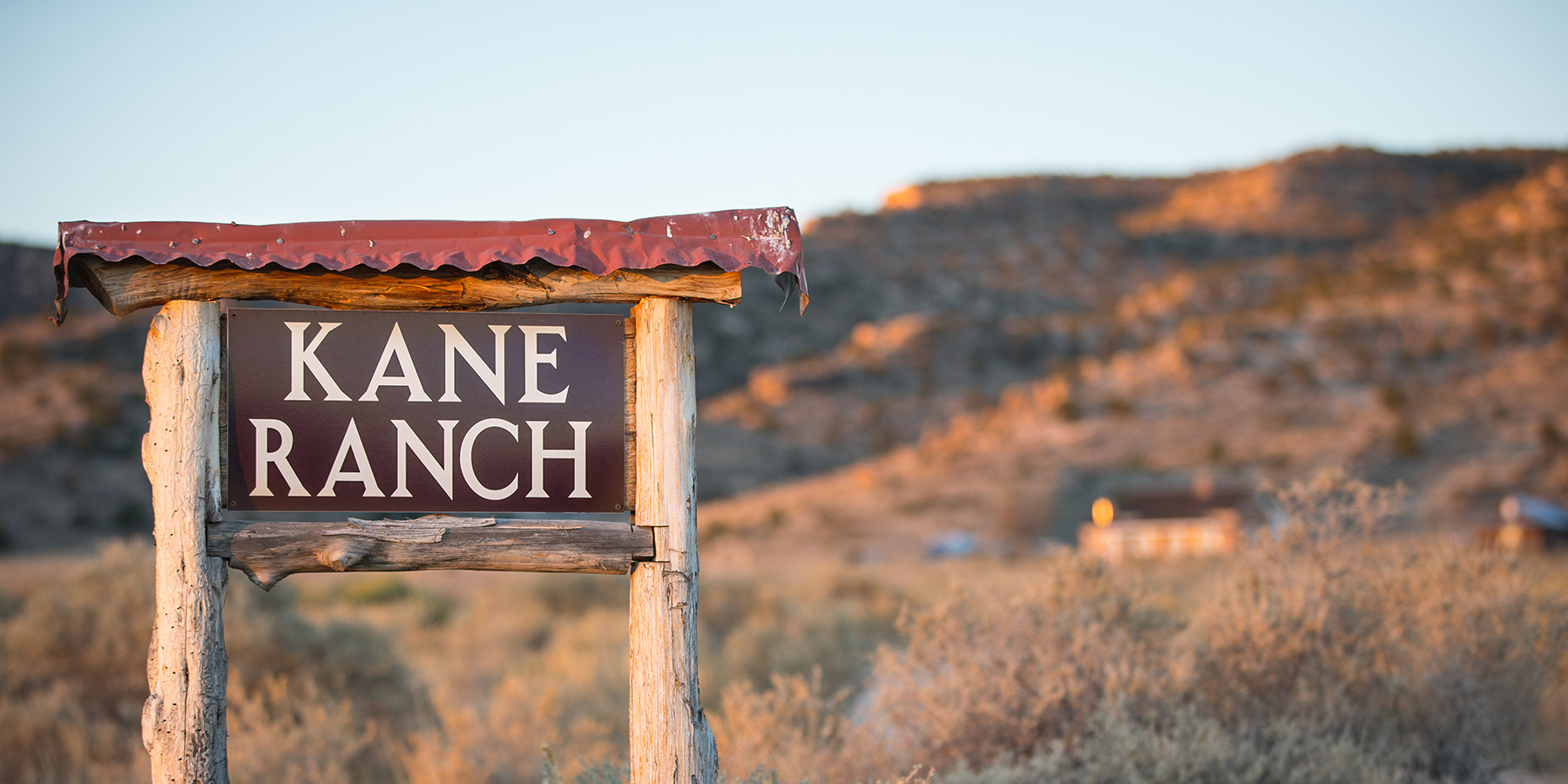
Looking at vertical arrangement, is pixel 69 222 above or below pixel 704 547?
above

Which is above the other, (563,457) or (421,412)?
(421,412)

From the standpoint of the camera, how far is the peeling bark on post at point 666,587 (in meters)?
3.27

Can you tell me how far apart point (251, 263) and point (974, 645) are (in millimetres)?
3847

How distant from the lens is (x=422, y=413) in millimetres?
3342

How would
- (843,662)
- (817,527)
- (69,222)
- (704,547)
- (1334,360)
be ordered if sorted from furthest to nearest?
1. (1334,360)
2. (817,527)
3. (704,547)
4. (843,662)
5. (69,222)

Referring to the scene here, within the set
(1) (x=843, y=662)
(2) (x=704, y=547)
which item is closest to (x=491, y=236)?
(1) (x=843, y=662)

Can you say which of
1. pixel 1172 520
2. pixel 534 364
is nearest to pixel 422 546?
pixel 534 364

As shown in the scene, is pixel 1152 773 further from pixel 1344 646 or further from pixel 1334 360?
pixel 1334 360

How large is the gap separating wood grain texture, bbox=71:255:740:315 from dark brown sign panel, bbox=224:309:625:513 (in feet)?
0.25

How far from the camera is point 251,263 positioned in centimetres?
325

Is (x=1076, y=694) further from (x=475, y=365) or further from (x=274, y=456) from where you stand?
(x=274, y=456)

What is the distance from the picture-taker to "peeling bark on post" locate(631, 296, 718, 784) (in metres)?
3.27

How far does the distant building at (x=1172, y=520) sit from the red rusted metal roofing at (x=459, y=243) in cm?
2375

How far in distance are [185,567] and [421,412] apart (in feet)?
2.76
